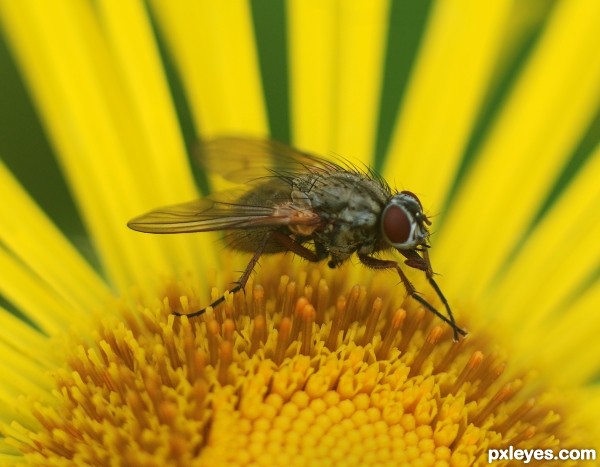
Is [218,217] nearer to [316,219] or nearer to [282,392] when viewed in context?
[316,219]

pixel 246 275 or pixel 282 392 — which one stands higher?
pixel 246 275

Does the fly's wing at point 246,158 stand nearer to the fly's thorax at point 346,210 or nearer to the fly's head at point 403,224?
the fly's thorax at point 346,210

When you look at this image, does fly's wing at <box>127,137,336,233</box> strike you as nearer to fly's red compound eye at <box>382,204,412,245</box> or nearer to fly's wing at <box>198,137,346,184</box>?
fly's wing at <box>198,137,346,184</box>

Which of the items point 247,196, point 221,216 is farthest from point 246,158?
point 221,216

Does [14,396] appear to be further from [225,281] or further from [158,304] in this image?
[225,281]

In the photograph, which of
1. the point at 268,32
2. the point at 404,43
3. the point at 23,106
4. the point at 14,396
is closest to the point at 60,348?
the point at 14,396

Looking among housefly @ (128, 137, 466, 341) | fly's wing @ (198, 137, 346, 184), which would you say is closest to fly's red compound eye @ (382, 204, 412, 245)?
housefly @ (128, 137, 466, 341)

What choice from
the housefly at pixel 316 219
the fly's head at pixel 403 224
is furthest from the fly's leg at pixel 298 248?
the fly's head at pixel 403 224
